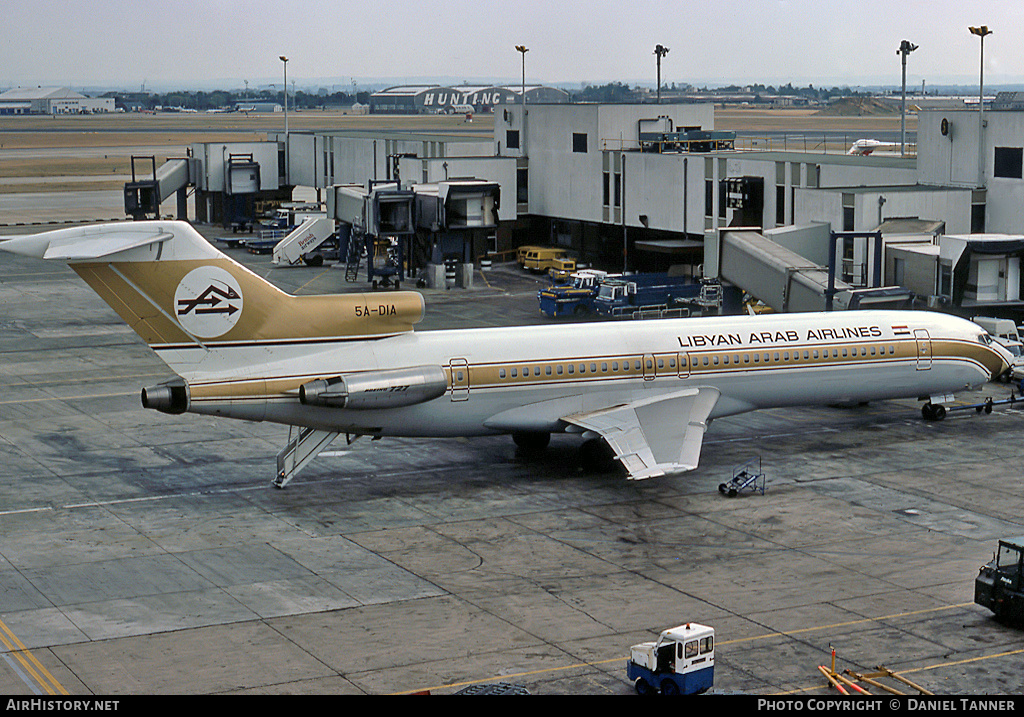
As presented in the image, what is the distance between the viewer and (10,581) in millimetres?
29891

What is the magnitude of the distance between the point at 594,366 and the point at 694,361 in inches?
130

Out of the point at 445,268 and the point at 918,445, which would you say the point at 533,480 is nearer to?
the point at 918,445

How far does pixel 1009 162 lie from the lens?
199ft

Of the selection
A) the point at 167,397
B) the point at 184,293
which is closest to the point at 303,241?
the point at 184,293

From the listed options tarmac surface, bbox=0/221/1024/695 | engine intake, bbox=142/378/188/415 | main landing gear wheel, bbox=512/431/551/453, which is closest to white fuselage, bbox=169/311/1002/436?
engine intake, bbox=142/378/188/415

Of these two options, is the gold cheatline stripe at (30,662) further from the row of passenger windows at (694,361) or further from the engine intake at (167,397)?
the row of passenger windows at (694,361)

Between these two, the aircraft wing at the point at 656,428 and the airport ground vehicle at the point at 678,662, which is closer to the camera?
the airport ground vehicle at the point at 678,662

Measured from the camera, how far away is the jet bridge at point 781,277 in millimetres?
54000

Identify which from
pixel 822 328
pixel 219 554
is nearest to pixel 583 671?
pixel 219 554

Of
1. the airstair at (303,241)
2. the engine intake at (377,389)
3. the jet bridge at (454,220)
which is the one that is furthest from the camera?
the airstair at (303,241)

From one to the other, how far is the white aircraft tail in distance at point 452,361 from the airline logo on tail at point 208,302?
0.12 feet

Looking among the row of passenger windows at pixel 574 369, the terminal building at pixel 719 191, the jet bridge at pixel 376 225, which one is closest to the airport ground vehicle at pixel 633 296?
the terminal building at pixel 719 191

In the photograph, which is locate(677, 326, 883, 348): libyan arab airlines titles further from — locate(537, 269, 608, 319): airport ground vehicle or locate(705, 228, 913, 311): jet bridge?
locate(537, 269, 608, 319): airport ground vehicle

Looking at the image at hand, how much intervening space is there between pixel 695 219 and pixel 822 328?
3556cm
